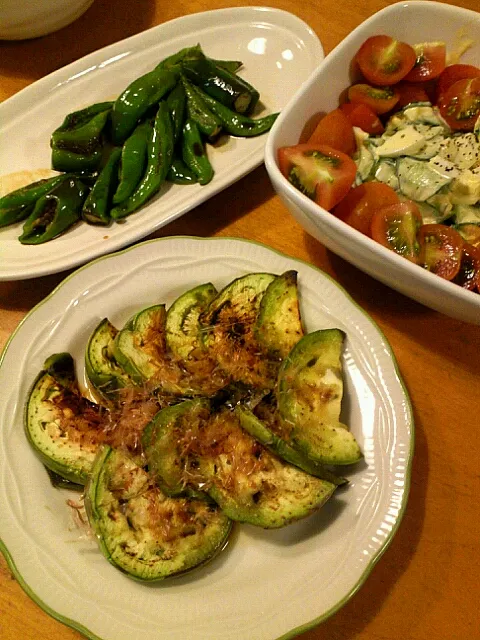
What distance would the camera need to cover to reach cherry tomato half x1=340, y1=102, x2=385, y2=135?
1.65 metres

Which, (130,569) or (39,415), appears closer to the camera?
(130,569)

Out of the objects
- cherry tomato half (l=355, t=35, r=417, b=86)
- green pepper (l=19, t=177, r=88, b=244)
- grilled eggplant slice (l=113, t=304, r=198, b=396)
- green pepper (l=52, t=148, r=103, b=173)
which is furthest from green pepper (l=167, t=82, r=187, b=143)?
grilled eggplant slice (l=113, t=304, r=198, b=396)

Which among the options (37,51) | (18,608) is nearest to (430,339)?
(18,608)

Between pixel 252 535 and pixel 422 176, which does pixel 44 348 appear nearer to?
pixel 252 535

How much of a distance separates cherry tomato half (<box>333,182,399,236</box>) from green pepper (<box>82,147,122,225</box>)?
0.72 meters

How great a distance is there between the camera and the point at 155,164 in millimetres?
1812

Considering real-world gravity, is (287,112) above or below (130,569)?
above

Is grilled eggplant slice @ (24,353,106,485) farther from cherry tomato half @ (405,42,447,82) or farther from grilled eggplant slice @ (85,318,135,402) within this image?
cherry tomato half @ (405,42,447,82)

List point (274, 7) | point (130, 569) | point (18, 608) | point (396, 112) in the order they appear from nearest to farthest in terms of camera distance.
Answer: point (130, 569) → point (18, 608) → point (396, 112) → point (274, 7)

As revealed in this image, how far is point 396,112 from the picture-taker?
5.65 ft

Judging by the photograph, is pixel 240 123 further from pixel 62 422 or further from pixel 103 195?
pixel 62 422

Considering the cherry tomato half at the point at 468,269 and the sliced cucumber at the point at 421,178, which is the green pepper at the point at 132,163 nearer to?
the sliced cucumber at the point at 421,178

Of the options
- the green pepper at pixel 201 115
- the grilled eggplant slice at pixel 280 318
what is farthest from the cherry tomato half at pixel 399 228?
the green pepper at pixel 201 115

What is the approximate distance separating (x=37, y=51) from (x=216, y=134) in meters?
0.90
